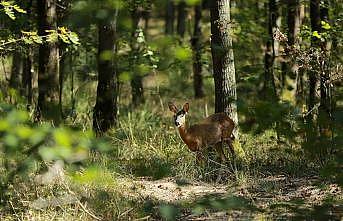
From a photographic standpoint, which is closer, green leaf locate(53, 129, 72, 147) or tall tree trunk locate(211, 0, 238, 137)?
green leaf locate(53, 129, 72, 147)

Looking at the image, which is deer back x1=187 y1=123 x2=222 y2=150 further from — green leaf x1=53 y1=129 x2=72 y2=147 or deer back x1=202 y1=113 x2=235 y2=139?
green leaf x1=53 y1=129 x2=72 y2=147

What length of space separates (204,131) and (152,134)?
1.95m

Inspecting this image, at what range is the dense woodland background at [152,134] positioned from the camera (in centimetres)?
229

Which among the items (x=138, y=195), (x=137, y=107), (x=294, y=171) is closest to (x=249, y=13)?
(x=137, y=107)

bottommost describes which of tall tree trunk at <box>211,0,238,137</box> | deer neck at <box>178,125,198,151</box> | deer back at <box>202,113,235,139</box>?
deer neck at <box>178,125,198,151</box>

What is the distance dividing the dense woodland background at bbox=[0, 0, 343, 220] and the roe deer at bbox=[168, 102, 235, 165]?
21cm

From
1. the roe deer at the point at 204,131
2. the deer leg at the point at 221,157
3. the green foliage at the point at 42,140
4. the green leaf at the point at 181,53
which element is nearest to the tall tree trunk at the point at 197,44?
the deer leg at the point at 221,157

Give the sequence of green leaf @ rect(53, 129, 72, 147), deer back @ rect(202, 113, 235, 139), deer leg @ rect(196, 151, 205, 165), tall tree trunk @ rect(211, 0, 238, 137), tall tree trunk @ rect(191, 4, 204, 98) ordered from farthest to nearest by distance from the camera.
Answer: tall tree trunk @ rect(191, 4, 204, 98) → deer back @ rect(202, 113, 235, 139) → tall tree trunk @ rect(211, 0, 238, 137) → deer leg @ rect(196, 151, 205, 165) → green leaf @ rect(53, 129, 72, 147)

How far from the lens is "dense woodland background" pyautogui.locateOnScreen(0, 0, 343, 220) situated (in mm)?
2287

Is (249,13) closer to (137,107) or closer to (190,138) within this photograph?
(137,107)

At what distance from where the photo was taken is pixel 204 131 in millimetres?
8453

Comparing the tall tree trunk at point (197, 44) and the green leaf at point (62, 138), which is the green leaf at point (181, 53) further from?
the tall tree trunk at point (197, 44)

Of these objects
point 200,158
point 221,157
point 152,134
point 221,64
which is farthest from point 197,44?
point 200,158

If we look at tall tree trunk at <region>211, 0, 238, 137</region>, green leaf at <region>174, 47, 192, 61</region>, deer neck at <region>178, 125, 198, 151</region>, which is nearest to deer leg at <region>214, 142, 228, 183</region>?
deer neck at <region>178, 125, 198, 151</region>
